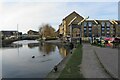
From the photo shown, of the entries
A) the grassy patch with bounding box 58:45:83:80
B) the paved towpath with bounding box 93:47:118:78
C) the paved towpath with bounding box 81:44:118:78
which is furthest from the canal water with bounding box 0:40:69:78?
the paved towpath with bounding box 93:47:118:78

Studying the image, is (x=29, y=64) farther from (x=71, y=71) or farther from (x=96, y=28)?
(x=96, y=28)

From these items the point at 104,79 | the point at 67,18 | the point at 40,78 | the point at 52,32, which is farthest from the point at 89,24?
the point at 104,79

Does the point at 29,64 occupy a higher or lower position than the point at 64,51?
lower

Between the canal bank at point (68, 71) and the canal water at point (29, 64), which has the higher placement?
the canal bank at point (68, 71)

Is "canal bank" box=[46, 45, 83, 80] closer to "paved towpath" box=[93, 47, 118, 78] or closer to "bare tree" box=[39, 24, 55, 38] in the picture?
"paved towpath" box=[93, 47, 118, 78]

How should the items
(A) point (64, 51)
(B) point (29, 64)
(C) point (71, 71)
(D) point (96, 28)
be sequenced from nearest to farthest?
(C) point (71, 71)
(B) point (29, 64)
(A) point (64, 51)
(D) point (96, 28)

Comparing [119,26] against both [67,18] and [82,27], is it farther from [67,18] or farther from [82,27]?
[67,18]

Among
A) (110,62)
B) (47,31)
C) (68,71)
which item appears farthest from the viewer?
(47,31)

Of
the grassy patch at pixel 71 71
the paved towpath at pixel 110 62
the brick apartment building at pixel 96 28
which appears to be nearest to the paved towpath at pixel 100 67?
the paved towpath at pixel 110 62

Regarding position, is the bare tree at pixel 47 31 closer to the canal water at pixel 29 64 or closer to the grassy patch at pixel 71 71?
the canal water at pixel 29 64

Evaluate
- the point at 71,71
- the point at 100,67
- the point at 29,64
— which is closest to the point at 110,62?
the point at 100,67

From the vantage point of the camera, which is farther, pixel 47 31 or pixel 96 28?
pixel 47 31

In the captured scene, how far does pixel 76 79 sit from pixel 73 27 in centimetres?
8050

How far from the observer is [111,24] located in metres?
94.7
